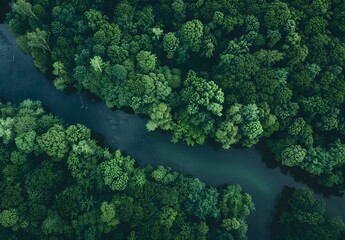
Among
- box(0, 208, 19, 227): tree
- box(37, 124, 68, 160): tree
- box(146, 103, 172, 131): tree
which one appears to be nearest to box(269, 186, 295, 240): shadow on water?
box(146, 103, 172, 131): tree

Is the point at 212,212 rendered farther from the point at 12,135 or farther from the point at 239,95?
the point at 12,135

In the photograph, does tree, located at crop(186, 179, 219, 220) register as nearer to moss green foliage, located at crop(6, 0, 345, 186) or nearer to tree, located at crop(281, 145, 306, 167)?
moss green foliage, located at crop(6, 0, 345, 186)

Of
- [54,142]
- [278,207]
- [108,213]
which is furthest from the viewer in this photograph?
[278,207]

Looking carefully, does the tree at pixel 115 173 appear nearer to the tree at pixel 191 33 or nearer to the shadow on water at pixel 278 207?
the tree at pixel 191 33

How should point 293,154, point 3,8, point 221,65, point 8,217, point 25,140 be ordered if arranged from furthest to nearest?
point 3,8, point 221,65, point 293,154, point 25,140, point 8,217

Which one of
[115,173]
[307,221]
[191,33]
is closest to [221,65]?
[191,33]

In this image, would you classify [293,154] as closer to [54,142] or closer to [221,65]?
[221,65]

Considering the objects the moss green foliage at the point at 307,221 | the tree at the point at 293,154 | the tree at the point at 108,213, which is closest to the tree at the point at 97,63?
the tree at the point at 108,213
